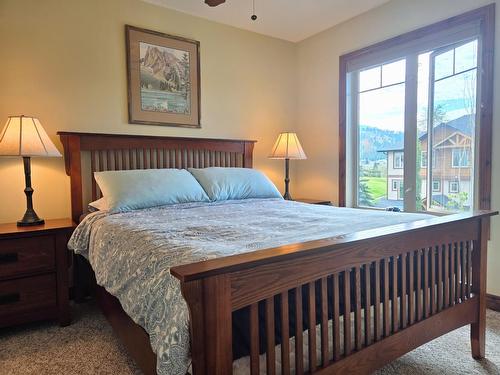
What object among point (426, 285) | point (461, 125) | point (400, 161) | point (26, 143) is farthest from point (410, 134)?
point (26, 143)

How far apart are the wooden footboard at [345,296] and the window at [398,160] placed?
4.36ft

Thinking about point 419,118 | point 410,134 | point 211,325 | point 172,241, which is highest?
point 419,118

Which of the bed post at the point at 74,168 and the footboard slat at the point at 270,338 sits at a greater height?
the bed post at the point at 74,168

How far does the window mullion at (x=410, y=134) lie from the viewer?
290 centimetres

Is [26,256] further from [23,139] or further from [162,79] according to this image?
[162,79]

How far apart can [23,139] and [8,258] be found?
76 centimetres

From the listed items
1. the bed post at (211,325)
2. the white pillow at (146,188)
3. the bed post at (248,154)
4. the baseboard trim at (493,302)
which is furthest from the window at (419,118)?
the bed post at (211,325)

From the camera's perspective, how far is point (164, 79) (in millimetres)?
3047

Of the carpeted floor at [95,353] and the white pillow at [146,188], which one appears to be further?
the white pillow at [146,188]

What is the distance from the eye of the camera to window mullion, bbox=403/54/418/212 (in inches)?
114

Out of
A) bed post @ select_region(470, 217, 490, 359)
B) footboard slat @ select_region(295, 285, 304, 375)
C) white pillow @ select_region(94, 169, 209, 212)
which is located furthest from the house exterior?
footboard slat @ select_region(295, 285, 304, 375)

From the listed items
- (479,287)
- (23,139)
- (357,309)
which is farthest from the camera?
(23,139)

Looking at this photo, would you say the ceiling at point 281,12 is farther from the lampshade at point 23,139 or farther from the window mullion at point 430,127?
the lampshade at point 23,139

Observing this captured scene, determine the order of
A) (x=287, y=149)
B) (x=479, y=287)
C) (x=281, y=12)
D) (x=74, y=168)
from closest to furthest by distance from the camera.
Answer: (x=479, y=287)
(x=74, y=168)
(x=281, y=12)
(x=287, y=149)
